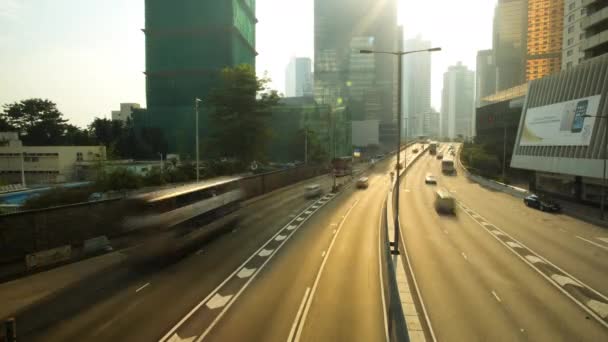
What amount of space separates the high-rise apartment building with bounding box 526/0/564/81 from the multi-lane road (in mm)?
191191

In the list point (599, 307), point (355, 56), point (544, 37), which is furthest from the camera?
point (355, 56)

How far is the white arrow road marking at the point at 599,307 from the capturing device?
13.7 meters

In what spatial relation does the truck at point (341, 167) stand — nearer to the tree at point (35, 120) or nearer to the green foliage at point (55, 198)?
the green foliage at point (55, 198)

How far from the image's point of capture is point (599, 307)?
565 inches

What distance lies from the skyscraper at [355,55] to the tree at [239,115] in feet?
437

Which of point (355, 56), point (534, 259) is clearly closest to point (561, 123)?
point (534, 259)

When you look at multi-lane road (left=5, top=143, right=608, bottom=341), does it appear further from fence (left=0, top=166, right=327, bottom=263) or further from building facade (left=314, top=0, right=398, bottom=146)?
building facade (left=314, top=0, right=398, bottom=146)

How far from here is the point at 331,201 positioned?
4394cm

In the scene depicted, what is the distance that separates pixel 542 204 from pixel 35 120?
122 m

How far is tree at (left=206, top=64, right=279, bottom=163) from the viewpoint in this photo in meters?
56.4

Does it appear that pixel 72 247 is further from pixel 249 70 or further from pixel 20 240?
pixel 249 70

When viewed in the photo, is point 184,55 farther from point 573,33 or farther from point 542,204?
point 573,33

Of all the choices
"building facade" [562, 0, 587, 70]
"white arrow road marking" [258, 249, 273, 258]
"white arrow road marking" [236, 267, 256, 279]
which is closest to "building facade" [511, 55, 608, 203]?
"white arrow road marking" [258, 249, 273, 258]

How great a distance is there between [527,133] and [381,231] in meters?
39.1
